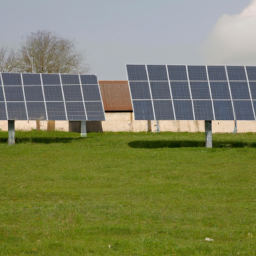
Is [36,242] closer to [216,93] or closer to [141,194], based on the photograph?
[141,194]

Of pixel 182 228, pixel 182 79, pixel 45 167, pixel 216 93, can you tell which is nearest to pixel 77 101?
pixel 182 79

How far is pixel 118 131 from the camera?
40.3 metres

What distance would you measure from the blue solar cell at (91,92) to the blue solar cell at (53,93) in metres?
1.53

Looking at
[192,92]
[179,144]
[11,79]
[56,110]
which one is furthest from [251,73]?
[11,79]

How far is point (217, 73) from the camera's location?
27172mm

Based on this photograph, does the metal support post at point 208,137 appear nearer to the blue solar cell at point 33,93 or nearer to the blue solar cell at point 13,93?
the blue solar cell at point 33,93

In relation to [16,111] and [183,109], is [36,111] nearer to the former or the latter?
[16,111]

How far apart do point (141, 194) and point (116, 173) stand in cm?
398

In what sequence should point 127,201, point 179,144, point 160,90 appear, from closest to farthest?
point 127,201, point 160,90, point 179,144

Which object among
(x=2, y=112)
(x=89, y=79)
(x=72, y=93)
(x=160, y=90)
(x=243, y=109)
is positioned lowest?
(x=243, y=109)

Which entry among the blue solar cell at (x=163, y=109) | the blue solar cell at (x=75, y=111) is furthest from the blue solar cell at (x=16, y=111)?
the blue solar cell at (x=163, y=109)

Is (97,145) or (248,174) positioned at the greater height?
(97,145)

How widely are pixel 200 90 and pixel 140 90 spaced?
3336mm

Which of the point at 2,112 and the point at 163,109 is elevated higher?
the point at 2,112
